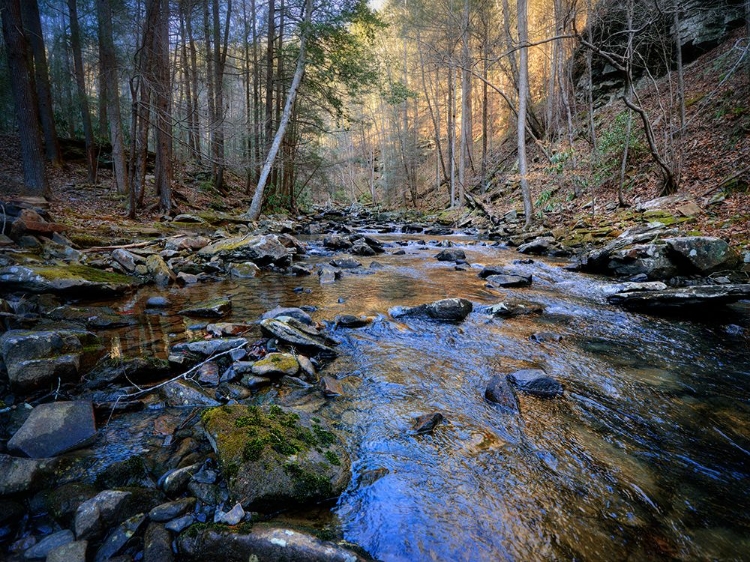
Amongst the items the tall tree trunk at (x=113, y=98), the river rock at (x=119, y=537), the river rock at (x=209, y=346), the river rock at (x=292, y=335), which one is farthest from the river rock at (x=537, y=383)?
the tall tree trunk at (x=113, y=98)

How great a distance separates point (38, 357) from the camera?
9.20 ft

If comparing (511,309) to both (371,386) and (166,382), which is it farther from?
(166,382)

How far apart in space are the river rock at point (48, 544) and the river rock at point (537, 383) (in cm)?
324

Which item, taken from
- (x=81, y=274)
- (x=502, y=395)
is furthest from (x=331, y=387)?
(x=81, y=274)

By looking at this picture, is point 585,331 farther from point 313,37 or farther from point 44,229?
point 313,37

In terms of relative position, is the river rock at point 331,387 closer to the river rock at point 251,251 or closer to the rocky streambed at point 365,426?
the rocky streambed at point 365,426

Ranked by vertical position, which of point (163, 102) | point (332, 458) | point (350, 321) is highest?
point (163, 102)

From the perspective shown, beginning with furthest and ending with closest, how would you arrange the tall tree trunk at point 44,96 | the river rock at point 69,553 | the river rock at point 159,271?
the tall tree trunk at point 44,96 < the river rock at point 159,271 < the river rock at point 69,553

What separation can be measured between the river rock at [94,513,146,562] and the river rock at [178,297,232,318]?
3411 mm

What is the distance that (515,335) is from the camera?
4555mm

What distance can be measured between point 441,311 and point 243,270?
15.6 ft

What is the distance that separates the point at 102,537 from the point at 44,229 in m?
7.28

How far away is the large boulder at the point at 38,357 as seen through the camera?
8.60 feet

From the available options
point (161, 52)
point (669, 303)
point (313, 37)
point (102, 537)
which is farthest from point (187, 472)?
point (313, 37)
